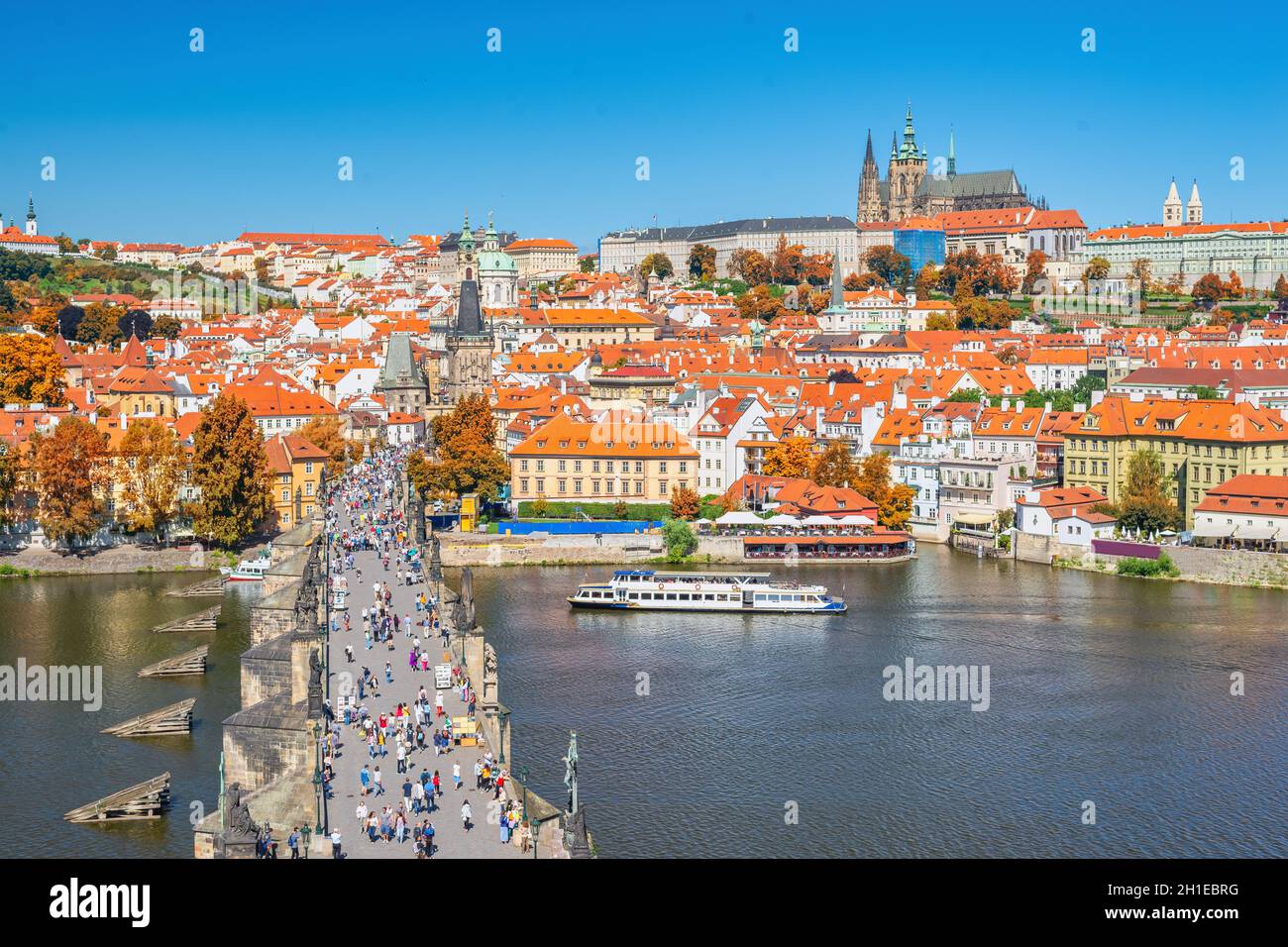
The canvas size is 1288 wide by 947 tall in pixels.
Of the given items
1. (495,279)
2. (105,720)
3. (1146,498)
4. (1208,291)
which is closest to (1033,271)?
(1208,291)

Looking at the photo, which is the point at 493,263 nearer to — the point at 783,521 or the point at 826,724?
the point at 783,521

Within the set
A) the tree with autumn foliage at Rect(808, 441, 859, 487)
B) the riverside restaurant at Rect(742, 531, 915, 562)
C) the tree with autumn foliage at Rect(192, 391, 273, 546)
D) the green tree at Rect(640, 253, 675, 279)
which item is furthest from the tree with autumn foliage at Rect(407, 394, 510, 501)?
the green tree at Rect(640, 253, 675, 279)

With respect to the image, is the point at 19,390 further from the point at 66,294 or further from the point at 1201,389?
the point at 66,294

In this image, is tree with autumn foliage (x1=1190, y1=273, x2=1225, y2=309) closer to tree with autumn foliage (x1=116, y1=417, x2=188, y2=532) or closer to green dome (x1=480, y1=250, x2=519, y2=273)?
green dome (x1=480, y1=250, x2=519, y2=273)

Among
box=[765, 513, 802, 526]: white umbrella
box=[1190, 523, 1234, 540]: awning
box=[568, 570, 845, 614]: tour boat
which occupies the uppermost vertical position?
box=[765, 513, 802, 526]: white umbrella

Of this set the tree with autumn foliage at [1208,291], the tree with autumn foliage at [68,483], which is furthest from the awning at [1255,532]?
the tree with autumn foliage at [1208,291]

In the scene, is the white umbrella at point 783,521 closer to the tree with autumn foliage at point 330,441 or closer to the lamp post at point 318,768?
the tree with autumn foliage at point 330,441
